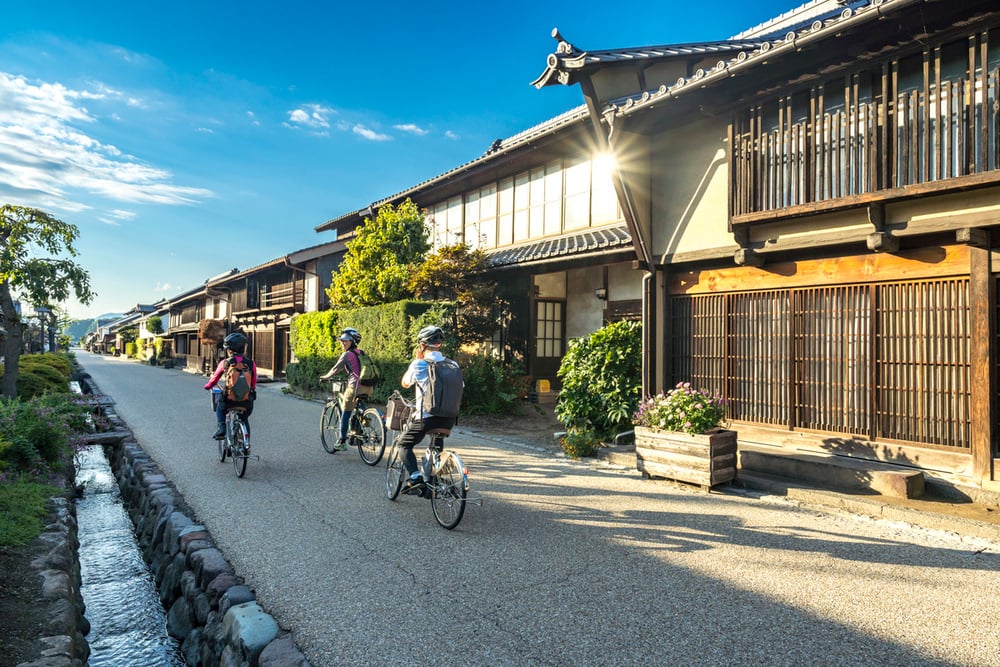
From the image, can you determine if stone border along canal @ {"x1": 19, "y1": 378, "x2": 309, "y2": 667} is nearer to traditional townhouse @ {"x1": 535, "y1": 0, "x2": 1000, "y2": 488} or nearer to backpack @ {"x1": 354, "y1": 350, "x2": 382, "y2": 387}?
backpack @ {"x1": 354, "y1": 350, "x2": 382, "y2": 387}

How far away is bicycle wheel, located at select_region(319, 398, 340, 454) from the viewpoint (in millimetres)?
9208

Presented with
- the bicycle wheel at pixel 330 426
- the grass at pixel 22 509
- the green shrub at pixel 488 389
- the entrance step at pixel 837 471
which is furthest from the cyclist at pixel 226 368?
the entrance step at pixel 837 471

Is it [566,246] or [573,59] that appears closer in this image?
[573,59]

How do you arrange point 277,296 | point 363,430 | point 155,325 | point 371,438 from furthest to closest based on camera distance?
point 155,325
point 277,296
point 363,430
point 371,438

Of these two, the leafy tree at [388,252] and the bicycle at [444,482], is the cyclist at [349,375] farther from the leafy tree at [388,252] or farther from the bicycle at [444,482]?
the leafy tree at [388,252]

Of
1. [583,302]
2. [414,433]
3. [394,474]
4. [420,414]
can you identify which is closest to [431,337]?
[420,414]

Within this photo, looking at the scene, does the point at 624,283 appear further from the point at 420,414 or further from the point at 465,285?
the point at 420,414

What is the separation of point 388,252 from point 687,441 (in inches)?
462

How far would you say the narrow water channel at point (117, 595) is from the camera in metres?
4.50

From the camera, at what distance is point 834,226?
24.3 feet

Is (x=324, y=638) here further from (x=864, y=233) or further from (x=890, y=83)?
(x=890, y=83)

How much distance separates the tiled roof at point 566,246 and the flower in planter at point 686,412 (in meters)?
3.96

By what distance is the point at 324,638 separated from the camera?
3404 mm

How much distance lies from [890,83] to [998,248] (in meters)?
2.36
